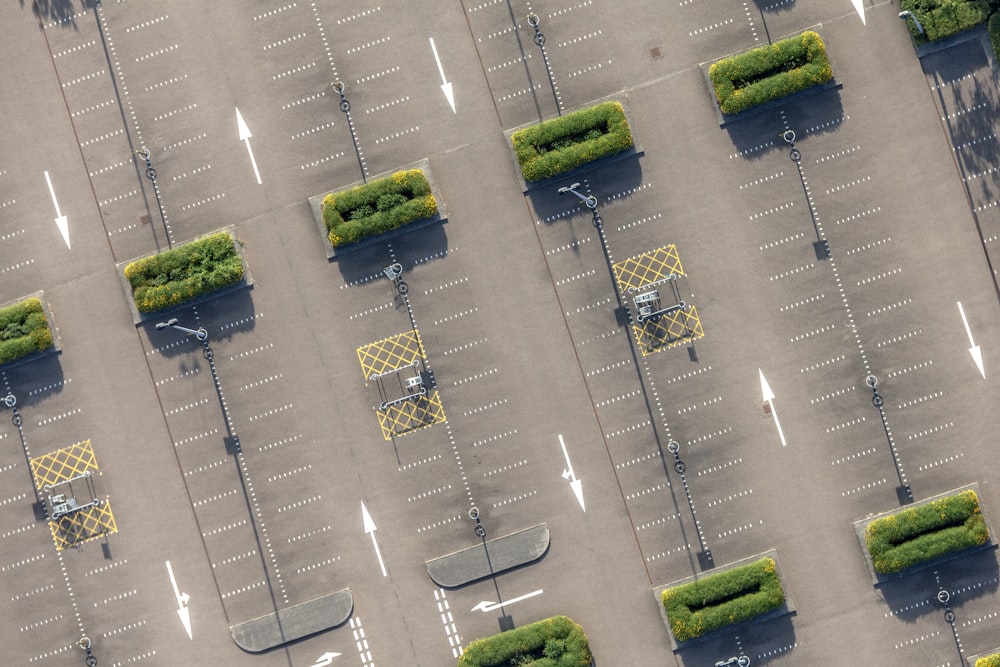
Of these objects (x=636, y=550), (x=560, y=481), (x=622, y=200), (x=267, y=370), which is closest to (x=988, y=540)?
(x=636, y=550)

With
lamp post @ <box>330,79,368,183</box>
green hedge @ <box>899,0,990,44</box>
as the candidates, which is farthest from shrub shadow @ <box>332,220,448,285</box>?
green hedge @ <box>899,0,990,44</box>

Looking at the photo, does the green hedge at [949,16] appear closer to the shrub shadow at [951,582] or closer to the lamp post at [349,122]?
the shrub shadow at [951,582]

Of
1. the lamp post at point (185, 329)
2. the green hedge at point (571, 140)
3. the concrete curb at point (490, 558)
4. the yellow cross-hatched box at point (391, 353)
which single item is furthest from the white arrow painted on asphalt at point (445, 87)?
the concrete curb at point (490, 558)

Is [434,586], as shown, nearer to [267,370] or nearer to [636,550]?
[636,550]

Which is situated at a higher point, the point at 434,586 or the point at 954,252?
the point at 954,252

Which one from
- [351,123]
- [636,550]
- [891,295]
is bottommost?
[636,550]

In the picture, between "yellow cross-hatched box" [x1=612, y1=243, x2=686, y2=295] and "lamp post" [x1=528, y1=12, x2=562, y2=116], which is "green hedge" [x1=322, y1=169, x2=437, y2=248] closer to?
"lamp post" [x1=528, y1=12, x2=562, y2=116]
